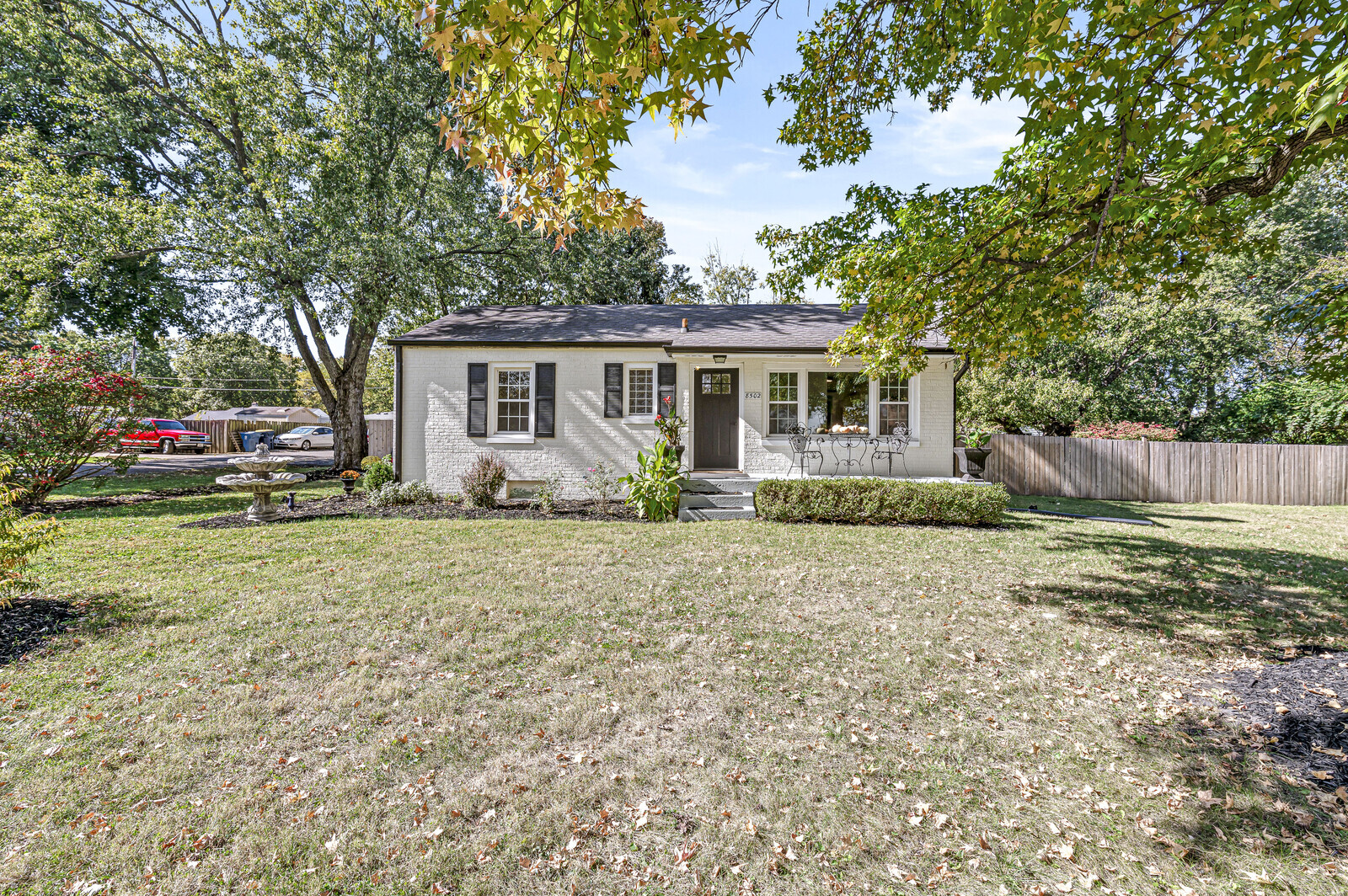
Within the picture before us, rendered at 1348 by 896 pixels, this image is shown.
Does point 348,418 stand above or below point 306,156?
below

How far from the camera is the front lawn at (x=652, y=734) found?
7.77 ft

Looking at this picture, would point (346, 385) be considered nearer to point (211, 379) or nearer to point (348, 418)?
point (348, 418)

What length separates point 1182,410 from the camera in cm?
1844

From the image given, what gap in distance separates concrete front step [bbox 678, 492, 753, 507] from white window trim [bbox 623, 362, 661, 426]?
7.08 ft

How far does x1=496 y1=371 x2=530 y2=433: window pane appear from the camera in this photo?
12.1m

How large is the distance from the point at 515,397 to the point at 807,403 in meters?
6.68

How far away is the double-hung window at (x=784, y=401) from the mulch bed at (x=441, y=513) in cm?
387

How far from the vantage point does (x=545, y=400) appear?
39.0 feet

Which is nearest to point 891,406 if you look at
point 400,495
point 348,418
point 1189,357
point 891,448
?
point 891,448

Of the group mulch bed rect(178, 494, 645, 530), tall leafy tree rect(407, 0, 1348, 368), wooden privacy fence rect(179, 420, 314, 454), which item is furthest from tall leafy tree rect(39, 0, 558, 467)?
wooden privacy fence rect(179, 420, 314, 454)

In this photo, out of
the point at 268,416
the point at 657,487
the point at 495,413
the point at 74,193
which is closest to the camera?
the point at 657,487

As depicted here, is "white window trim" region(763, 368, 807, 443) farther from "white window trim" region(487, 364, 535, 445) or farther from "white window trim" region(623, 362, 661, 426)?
"white window trim" region(487, 364, 535, 445)

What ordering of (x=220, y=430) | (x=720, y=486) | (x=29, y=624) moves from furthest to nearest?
(x=220, y=430), (x=720, y=486), (x=29, y=624)

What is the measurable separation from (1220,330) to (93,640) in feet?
88.7
